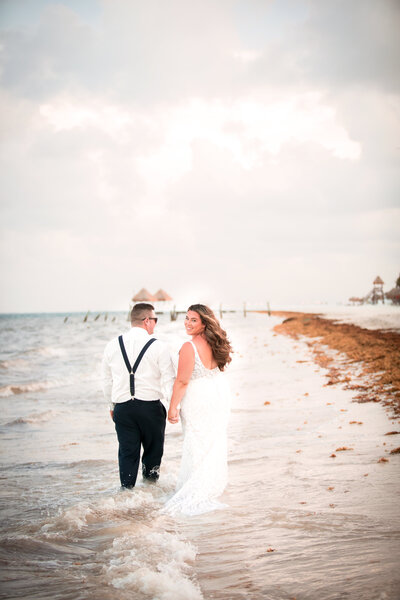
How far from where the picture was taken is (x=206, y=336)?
4266mm

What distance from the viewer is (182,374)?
410 centimetres

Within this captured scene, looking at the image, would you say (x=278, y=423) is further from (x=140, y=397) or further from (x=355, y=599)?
(x=355, y=599)

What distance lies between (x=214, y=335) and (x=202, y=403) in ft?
2.17

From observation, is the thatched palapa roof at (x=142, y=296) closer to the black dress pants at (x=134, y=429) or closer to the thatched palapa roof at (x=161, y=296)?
the thatched palapa roof at (x=161, y=296)

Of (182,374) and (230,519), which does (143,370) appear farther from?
(230,519)

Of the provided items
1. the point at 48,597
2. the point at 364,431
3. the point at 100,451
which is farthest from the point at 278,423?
the point at 48,597

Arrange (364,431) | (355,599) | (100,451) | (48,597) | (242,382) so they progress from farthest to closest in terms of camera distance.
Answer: (242,382), (100,451), (364,431), (48,597), (355,599)

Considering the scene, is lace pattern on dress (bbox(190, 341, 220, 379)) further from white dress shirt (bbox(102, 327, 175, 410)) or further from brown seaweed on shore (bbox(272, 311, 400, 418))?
brown seaweed on shore (bbox(272, 311, 400, 418))

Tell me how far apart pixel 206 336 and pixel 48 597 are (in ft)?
7.74

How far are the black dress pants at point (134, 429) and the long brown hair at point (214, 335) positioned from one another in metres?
0.72

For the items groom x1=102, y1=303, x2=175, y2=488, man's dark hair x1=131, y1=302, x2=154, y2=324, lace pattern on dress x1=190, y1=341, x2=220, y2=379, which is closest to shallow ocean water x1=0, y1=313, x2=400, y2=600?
groom x1=102, y1=303, x2=175, y2=488

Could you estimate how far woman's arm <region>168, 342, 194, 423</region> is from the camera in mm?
4098

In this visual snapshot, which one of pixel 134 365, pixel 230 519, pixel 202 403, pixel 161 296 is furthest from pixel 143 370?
pixel 161 296

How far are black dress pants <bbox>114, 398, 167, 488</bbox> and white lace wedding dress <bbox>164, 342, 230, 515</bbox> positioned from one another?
27 centimetres
